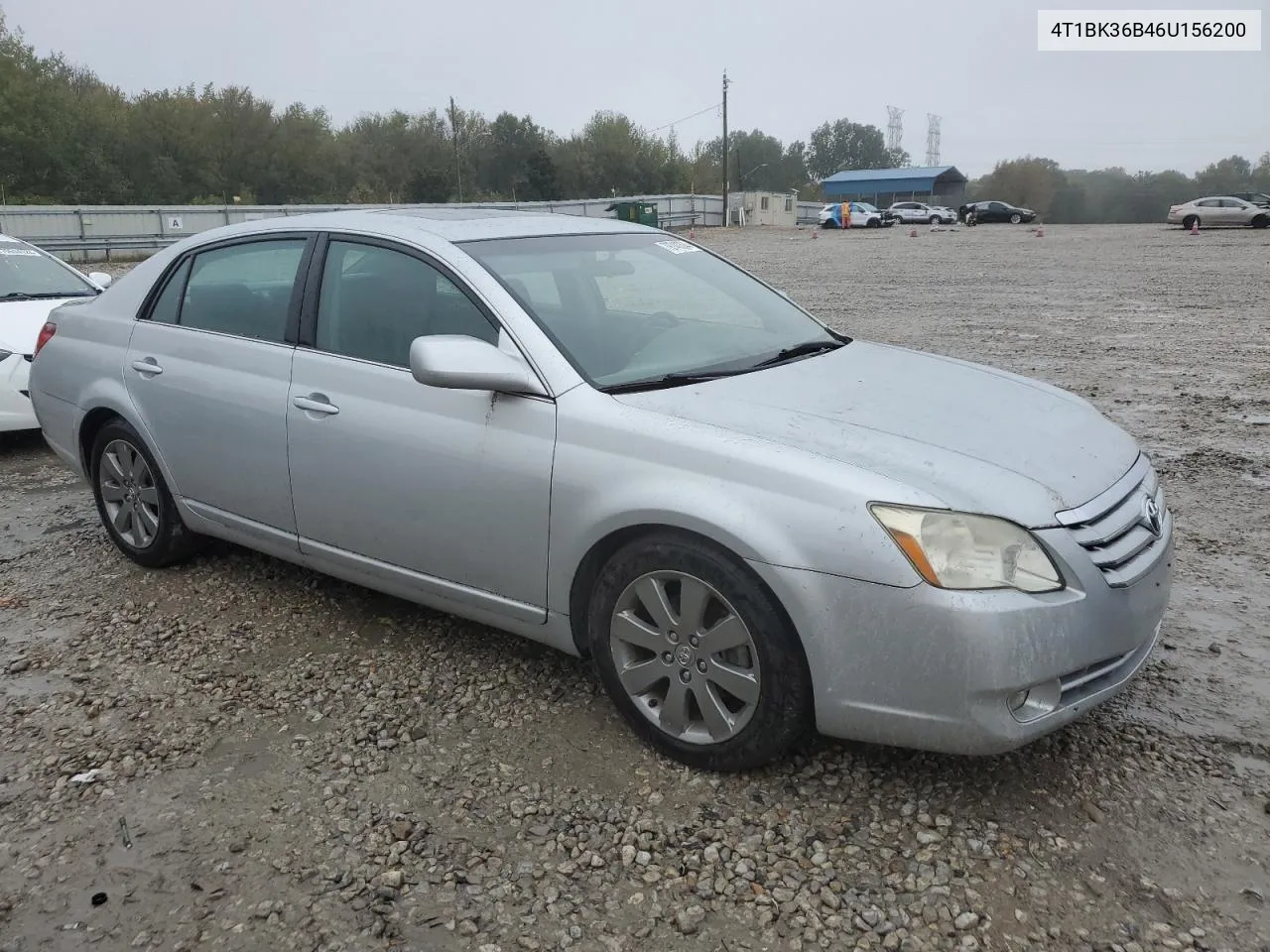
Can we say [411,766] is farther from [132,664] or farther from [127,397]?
[127,397]

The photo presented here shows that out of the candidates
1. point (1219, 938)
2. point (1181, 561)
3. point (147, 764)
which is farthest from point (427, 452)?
point (1181, 561)

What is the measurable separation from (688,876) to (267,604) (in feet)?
8.47

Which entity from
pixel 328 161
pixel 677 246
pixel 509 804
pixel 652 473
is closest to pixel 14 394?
pixel 677 246

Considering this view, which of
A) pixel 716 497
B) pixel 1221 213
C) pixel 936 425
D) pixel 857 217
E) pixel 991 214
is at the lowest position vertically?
pixel 716 497

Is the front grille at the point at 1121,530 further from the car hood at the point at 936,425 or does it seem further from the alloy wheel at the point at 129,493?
the alloy wheel at the point at 129,493

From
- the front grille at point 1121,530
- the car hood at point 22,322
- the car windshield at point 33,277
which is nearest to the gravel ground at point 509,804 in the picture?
the front grille at point 1121,530

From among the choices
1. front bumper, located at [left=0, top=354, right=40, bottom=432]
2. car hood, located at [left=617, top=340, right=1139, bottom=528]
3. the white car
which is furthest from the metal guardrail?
car hood, located at [left=617, top=340, right=1139, bottom=528]

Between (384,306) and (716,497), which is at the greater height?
(384,306)

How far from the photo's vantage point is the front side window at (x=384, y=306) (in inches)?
144

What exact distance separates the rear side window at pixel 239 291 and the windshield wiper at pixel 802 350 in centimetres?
191

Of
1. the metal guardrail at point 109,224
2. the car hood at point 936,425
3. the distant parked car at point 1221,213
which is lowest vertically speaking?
the car hood at point 936,425

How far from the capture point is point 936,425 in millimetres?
3076

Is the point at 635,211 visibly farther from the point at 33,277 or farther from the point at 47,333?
the point at 47,333

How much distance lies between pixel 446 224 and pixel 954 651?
2.50 metres
